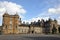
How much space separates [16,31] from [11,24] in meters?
5.09

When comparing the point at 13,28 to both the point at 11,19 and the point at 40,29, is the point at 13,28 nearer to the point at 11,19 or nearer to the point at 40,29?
the point at 11,19

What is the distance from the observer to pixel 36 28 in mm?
93750

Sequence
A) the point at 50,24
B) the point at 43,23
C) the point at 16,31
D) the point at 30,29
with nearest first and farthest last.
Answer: the point at 16,31 → the point at 30,29 → the point at 50,24 → the point at 43,23

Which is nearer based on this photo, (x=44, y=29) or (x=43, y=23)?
(x=44, y=29)

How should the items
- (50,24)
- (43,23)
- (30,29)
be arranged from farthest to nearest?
(43,23)
(50,24)
(30,29)

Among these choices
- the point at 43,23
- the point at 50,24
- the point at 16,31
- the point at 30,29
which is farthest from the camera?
the point at 43,23

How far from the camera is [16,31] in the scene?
8462cm

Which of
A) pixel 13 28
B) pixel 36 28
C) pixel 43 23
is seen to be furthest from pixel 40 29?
pixel 13 28

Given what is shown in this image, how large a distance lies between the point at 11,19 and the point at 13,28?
5.53 metres

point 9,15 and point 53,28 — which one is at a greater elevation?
point 9,15

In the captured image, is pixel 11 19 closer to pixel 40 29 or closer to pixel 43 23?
pixel 40 29

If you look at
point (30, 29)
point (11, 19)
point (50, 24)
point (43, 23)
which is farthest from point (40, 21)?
point (11, 19)

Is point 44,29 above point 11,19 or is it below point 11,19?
below

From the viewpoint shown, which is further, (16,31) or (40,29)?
(40,29)
